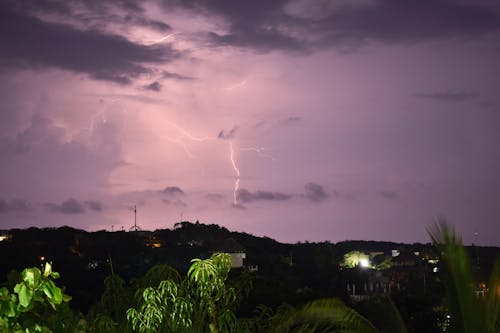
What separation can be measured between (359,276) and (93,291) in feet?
117

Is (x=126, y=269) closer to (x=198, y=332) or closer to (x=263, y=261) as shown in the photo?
(x=263, y=261)

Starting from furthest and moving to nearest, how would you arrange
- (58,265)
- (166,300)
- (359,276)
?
1. (359,276)
2. (58,265)
3. (166,300)

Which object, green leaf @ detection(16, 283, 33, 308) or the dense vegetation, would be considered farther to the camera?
the dense vegetation

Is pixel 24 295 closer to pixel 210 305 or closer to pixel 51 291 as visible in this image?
pixel 51 291

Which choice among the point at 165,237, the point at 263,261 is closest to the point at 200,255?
the point at 263,261

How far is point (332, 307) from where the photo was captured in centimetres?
570

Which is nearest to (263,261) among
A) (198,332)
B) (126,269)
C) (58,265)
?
(126,269)

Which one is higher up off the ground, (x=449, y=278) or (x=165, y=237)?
(x=165, y=237)

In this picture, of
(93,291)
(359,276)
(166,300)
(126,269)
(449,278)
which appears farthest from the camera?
(359,276)

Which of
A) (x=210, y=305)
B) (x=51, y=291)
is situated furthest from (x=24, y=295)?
(x=210, y=305)

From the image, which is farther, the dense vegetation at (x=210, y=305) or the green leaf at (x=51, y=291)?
the dense vegetation at (x=210, y=305)

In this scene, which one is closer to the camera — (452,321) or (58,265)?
(452,321)

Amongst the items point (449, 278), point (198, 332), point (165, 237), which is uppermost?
point (165, 237)

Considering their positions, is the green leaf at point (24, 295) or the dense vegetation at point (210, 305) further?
the dense vegetation at point (210, 305)
